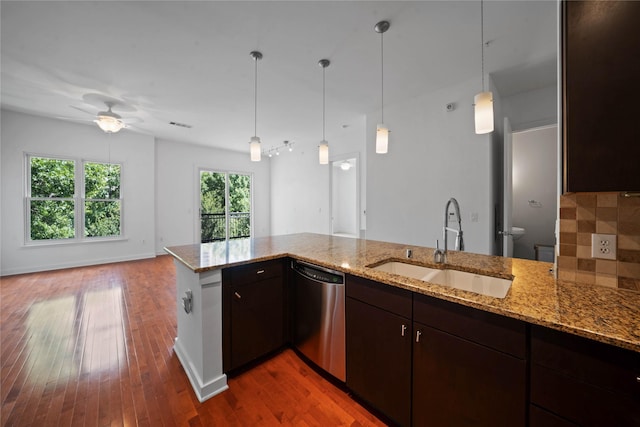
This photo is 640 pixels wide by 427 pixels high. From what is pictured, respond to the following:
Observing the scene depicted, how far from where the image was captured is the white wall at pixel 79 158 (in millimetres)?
4113

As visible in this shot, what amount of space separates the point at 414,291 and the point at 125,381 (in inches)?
85.1

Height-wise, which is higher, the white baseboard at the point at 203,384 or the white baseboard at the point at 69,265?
the white baseboard at the point at 69,265

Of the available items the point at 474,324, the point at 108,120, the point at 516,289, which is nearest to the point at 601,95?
the point at 516,289

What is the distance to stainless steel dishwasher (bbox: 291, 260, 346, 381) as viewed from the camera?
1597 millimetres

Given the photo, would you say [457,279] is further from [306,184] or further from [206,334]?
[306,184]

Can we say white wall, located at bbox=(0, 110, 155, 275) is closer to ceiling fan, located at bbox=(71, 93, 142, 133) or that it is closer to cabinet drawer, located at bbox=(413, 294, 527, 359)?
ceiling fan, located at bbox=(71, 93, 142, 133)

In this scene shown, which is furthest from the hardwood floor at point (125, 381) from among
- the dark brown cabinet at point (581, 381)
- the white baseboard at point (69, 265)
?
the white baseboard at point (69, 265)

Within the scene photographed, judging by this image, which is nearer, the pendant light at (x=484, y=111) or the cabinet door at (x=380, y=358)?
the cabinet door at (x=380, y=358)

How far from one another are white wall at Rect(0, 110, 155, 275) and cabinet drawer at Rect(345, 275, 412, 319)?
5.81 meters

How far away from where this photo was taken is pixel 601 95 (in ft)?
2.73

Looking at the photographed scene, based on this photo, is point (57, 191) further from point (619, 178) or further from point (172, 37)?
point (619, 178)

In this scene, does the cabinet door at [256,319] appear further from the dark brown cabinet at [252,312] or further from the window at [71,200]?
the window at [71,200]

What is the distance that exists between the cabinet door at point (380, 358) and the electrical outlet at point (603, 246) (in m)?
0.93

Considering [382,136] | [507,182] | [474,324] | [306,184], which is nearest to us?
[474,324]
